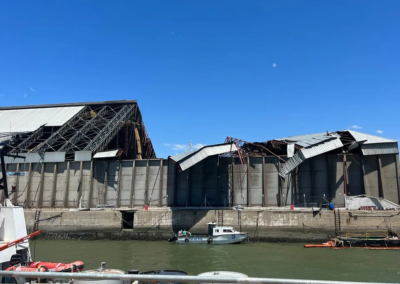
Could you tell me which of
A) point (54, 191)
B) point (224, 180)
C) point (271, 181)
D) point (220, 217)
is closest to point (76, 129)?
point (54, 191)

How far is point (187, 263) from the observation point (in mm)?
26672

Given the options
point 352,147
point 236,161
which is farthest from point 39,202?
point 352,147

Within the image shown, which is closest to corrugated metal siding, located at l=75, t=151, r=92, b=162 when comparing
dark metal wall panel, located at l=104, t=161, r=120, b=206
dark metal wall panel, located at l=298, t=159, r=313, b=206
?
dark metal wall panel, located at l=104, t=161, r=120, b=206

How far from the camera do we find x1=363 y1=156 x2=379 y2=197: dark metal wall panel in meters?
43.4

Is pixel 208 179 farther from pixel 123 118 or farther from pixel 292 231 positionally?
pixel 123 118

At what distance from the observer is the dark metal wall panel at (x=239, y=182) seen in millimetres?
46812

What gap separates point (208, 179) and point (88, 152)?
2117 cm

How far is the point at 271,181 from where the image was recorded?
153 feet

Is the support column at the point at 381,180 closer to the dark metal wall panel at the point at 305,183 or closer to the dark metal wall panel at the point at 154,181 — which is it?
the dark metal wall panel at the point at 305,183

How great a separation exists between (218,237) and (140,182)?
1858 centimetres

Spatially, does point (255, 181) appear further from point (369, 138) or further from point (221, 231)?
point (369, 138)

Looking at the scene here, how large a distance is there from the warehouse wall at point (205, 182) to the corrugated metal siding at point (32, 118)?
11.7 metres

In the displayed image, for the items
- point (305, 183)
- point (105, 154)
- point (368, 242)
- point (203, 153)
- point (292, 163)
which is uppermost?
point (105, 154)

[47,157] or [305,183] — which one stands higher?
[47,157]
